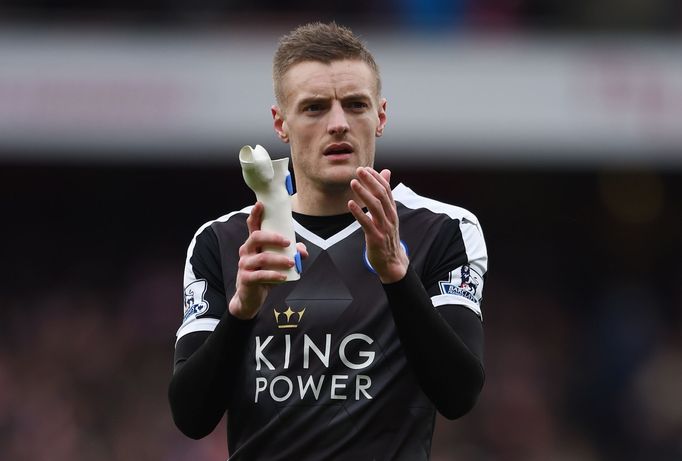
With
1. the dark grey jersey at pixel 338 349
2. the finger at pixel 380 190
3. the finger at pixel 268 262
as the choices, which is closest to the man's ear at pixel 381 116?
the dark grey jersey at pixel 338 349

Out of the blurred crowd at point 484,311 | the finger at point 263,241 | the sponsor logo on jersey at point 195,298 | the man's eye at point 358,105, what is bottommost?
the blurred crowd at point 484,311

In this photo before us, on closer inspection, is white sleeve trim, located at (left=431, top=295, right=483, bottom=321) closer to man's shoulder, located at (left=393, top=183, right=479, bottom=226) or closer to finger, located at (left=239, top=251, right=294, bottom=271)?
man's shoulder, located at (left=393, top=183, right=479, bottom=226)

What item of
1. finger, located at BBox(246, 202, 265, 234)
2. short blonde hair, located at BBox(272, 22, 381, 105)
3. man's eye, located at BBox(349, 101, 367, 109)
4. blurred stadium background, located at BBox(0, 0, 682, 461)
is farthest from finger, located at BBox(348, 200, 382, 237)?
→ blurred stadium background, located at BBox(0, 0, 682, 461)

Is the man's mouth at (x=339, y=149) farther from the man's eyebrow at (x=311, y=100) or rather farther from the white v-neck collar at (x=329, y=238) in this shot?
the white v-neck collar at (x=329, y=238)

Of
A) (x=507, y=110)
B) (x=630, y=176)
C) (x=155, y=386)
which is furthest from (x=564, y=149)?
(x=155, y=386)

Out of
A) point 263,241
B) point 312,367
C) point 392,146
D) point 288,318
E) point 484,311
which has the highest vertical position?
point 263,241

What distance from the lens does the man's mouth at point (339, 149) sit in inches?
161

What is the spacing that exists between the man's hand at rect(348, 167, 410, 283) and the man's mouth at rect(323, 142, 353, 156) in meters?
0.39

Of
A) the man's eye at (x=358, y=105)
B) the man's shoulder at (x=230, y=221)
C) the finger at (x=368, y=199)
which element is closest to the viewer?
the finger at (x=368, y=199)

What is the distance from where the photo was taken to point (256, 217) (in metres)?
3.73

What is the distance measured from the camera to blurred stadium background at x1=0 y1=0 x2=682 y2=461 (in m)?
11.9

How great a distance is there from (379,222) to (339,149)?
20.8 inches

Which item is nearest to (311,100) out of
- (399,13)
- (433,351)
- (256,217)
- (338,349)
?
(256,217)

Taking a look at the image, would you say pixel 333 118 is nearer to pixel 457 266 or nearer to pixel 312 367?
pixel 457 266
